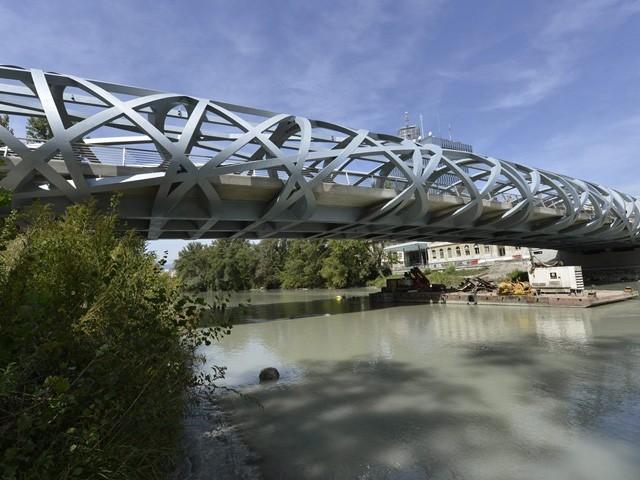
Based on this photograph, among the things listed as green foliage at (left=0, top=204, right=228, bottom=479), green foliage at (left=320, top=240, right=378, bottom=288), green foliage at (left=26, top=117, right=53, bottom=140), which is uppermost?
green foliage at (left=26, top=117, right=53, bottom=140)

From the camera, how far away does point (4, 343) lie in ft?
9.82

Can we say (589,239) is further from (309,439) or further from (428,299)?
(309,439)

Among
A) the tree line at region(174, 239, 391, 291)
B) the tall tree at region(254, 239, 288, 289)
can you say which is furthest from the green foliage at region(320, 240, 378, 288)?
the tall tree at region(254, 239, 288, 289)

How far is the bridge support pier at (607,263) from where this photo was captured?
140 ft

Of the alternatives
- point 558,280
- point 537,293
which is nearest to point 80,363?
point 537,293

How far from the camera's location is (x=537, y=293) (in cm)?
2438

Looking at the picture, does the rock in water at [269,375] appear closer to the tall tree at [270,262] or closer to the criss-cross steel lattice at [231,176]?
the criss-cross steel lattice at [231,176]

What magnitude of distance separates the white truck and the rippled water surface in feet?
22.9

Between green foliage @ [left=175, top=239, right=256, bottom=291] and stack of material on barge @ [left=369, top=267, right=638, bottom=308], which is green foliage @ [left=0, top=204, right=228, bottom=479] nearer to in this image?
stack of material on barge @ [left=369, top=267, right=638, bottom=308]

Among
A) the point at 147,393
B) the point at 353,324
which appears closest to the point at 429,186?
the point at 353,324

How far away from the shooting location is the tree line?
58250 mm

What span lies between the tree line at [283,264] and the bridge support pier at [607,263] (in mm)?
24683

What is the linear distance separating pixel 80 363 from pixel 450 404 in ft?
22.6

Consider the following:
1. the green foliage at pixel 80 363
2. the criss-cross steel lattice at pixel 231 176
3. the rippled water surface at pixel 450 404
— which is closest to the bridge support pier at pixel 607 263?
the criss-cross steel lattice at pixel 231 176
